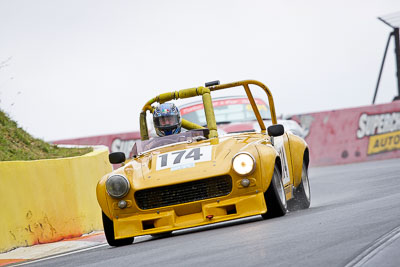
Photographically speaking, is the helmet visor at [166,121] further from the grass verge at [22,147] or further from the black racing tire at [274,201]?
the grass verge at [22,147]

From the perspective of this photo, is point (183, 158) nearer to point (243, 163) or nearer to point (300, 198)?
point (243, 163)

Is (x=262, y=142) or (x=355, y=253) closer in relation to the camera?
(x=355, y=253)

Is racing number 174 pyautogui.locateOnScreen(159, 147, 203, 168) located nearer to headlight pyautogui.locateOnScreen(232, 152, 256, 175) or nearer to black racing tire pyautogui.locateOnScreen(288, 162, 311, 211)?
headlight pyautogui.locateOnScreen(232, 152, 256, 175)

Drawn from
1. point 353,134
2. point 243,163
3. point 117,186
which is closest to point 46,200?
point 117,186

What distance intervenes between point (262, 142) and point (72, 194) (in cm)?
342

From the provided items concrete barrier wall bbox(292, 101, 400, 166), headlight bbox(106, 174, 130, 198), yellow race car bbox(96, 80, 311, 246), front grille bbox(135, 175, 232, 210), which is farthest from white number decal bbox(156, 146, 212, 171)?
concrete barrier wall bbox(292, 101, 400, 166)

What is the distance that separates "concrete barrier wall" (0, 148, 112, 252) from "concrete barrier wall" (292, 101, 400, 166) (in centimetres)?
1351

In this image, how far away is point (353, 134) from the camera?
80.7 ft

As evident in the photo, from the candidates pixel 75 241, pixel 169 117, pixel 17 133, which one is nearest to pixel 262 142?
pixel 169 117

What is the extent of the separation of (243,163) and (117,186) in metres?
1.16

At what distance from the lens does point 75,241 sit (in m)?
10.2

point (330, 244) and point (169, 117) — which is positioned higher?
point (169, 117)

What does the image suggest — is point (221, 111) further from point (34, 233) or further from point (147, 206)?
point (147, 206)

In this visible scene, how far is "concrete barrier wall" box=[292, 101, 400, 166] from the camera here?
2438 centimetres
